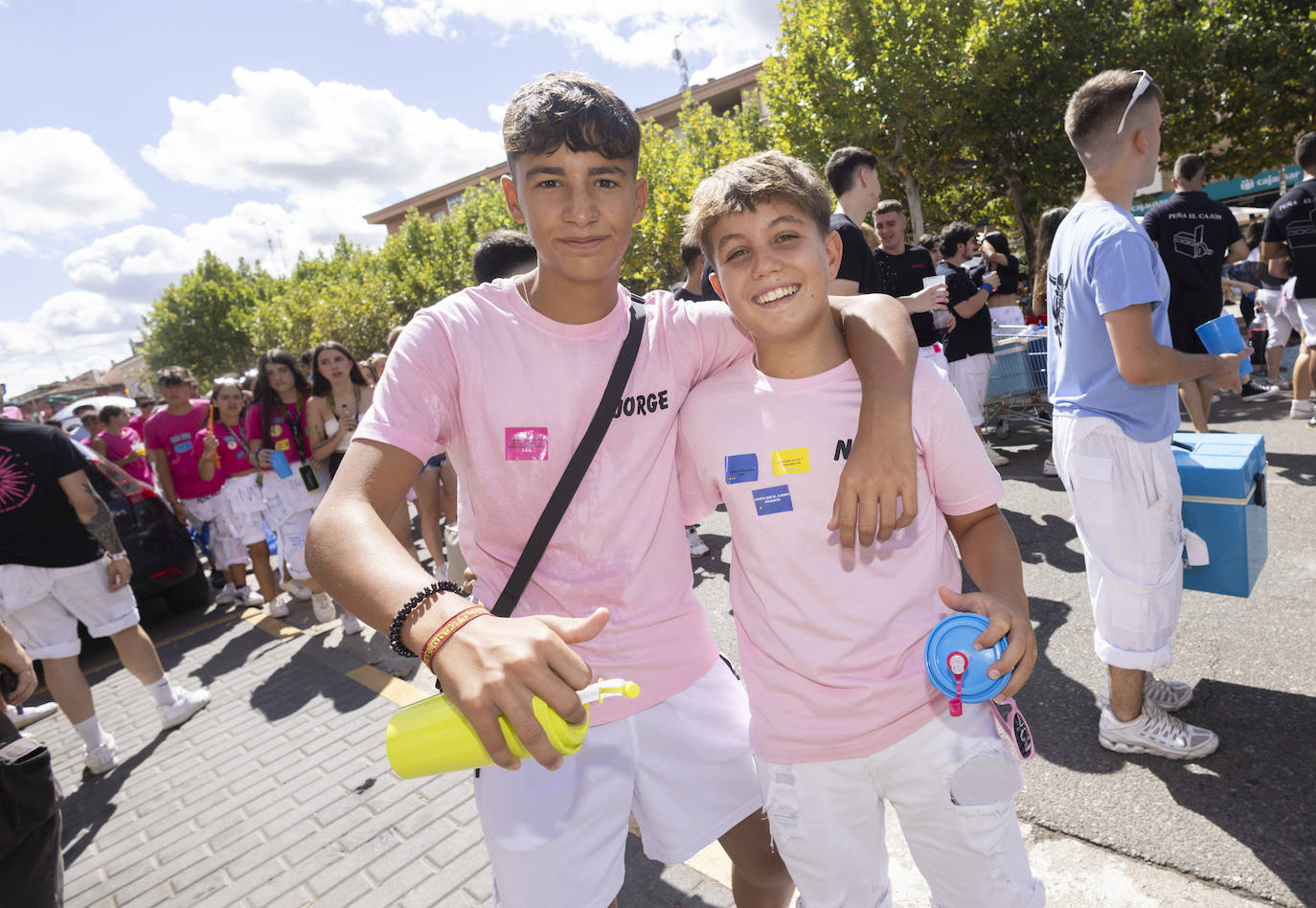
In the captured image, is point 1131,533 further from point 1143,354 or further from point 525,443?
point 525,443

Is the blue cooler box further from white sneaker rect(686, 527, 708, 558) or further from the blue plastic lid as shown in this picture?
white sneaker rect(686, 527, 708, 558)

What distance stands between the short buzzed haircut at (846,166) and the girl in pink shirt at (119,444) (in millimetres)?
7870

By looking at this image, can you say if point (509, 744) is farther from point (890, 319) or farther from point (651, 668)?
point (890, 319)

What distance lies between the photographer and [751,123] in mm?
31734

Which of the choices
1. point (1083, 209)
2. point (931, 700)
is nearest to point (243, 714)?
point (931, 700)

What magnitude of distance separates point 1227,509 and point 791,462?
2.24 metres

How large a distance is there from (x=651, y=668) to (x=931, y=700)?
27.0 inches

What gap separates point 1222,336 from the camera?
9.23 feet

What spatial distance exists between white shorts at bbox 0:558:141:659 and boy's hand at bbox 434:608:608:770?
4.88 meters

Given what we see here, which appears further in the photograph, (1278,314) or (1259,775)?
(1278,314)

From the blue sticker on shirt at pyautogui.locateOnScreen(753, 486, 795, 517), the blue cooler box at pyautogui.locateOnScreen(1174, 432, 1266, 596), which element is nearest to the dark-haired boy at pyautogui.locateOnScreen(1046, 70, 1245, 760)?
the blue cooler box at pyautogui.locateOnScreen(1174, 432, 1266, 596)

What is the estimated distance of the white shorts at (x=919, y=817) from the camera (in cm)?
160

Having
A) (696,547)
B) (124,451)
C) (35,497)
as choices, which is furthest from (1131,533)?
(124,451)

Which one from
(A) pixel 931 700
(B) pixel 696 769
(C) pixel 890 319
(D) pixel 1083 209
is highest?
(D) pixel 1083 209
